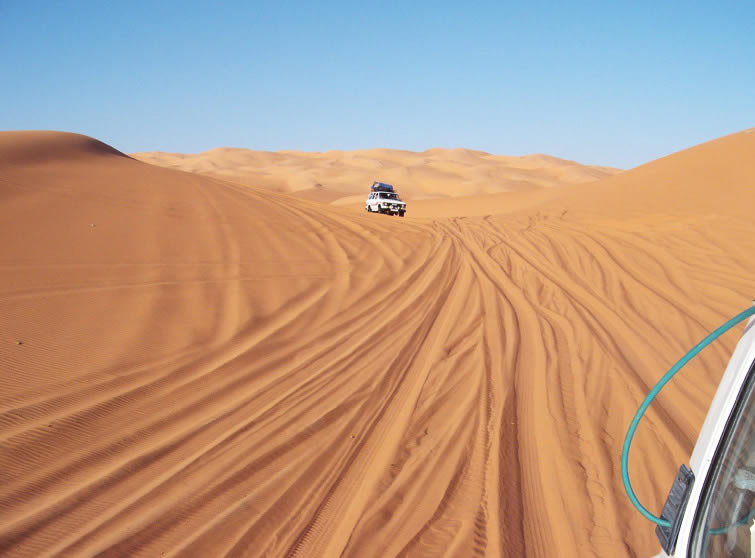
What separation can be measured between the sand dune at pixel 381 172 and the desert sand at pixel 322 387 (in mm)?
44222

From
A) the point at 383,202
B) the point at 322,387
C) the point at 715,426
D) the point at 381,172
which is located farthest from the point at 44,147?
the point at 381,172

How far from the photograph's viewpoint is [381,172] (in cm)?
9931

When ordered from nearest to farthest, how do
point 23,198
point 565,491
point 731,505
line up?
point 731,505, point 565,491, point 23,198

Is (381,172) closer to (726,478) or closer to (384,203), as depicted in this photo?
(384,203)

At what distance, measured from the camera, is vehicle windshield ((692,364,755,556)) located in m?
1.82

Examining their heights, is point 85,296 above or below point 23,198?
below

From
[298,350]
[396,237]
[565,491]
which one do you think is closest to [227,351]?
[298,350]

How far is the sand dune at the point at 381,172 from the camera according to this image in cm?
7894

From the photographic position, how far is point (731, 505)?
6.13 ft

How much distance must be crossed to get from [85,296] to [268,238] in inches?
277

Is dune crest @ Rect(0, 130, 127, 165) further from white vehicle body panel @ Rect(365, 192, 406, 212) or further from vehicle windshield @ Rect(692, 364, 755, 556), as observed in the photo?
vehicle windshield @ Rect(692, 364, 755, 556)

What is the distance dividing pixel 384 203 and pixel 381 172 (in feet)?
223

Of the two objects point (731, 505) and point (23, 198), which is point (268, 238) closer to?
point (23, 198)

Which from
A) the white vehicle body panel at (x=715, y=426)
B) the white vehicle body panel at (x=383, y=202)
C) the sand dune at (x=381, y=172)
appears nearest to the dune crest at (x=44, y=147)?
the white vehicle body panel at (x=383, y=202)
